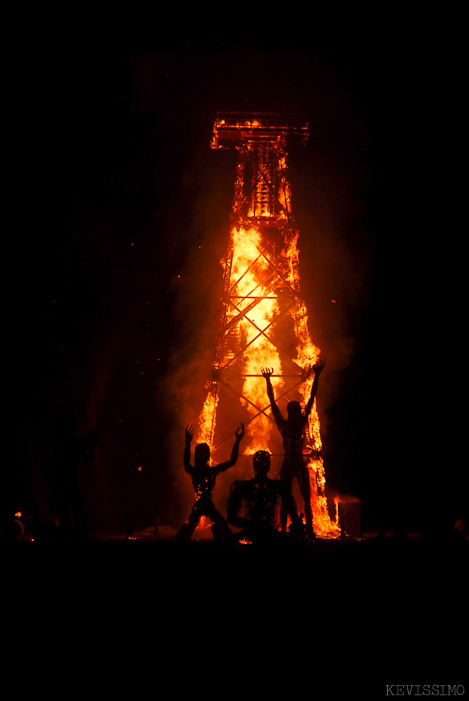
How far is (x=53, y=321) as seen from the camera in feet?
55.1

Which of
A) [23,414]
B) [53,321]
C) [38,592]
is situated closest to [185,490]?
[23,414]

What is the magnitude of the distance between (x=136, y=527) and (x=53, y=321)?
680 cm

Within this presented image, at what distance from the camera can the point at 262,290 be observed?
1311cm

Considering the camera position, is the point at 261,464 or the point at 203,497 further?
the point at 203,497

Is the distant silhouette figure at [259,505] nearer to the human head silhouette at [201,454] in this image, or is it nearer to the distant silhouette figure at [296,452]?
the distant silhouette figure at [296,452]

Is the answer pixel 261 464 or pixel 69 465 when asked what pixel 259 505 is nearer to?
pixel 261 464

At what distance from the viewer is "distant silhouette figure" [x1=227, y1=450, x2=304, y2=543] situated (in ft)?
21.2

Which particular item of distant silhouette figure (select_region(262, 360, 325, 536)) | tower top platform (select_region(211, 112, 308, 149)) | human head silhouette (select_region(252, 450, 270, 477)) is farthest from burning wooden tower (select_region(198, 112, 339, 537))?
human head silhouette (select_region(252, 450, 270, 477))

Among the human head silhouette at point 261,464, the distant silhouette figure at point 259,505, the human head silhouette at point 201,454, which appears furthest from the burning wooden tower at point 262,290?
the distant silhouette figure at point 259,505

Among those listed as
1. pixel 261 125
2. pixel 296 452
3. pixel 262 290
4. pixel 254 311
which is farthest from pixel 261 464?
pixel 261 125

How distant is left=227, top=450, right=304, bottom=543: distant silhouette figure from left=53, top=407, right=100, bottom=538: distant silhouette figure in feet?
6.24

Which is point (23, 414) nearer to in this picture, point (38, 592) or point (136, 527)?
point (136, 527)

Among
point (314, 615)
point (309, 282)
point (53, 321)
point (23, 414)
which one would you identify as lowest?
point (314, 615)

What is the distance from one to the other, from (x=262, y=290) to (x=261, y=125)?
411 centimetres
